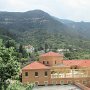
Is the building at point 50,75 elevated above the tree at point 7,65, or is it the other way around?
the tree at point 7,65

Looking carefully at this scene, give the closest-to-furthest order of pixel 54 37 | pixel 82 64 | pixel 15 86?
pixel 15 86 → pixel 82 64 → pixel 54 37

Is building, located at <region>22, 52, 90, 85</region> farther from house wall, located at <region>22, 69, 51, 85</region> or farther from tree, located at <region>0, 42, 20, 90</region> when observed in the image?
tree, located at <region>0, 42, 20, 90</region>

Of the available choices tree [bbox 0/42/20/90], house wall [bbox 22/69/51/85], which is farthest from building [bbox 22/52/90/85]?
tree [bbox 0/42/20/90]

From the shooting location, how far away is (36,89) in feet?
133

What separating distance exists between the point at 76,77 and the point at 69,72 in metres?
2.77

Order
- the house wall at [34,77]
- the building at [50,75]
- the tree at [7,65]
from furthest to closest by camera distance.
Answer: the house wall at [34,77] < the building at [50,75] < the tree at [7,65]

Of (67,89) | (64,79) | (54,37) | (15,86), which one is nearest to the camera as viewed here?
(15,86)

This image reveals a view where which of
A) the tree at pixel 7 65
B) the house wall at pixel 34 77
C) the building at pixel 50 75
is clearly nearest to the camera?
the tree at pixel 7 65

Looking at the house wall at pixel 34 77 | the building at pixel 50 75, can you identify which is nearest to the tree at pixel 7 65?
the building at pixel 50 75

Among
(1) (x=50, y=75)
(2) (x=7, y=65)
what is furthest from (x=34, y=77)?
(2) (x=7, y=65)

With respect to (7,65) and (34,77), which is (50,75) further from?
(7,65)

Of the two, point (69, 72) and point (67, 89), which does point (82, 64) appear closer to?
point (69, 72)

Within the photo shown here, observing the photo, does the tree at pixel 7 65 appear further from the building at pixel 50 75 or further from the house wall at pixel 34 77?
the house wall at pixel 34 77

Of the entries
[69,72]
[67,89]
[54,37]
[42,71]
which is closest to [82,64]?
[69,72]
